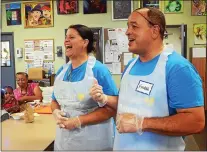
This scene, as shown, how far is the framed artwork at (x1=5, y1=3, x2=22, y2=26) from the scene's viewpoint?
4.64 meters

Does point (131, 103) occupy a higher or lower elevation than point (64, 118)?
higher

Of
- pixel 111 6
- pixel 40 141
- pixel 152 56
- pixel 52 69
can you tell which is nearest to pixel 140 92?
pixel 152 56

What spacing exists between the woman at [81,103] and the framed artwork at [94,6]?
2919 millimetres

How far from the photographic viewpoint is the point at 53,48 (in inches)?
183

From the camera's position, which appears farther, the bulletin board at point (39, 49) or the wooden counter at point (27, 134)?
the bulletin board at point (39, 49)

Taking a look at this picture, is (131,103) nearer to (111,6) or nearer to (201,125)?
(201,125)

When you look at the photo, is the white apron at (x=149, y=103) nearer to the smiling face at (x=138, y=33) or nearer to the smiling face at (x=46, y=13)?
the smiling face at (x=138, y=33)

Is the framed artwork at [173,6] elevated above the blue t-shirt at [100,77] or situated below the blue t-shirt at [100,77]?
above

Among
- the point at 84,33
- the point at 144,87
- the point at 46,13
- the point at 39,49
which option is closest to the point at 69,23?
the point at 46,13

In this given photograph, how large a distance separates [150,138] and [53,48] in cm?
387

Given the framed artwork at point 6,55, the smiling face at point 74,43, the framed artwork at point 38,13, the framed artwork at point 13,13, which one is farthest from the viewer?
the framed artwork at point 6,55

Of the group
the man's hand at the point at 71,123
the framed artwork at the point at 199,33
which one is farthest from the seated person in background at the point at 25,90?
the framed artwork at the point at 199,33

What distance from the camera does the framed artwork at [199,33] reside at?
4156mm

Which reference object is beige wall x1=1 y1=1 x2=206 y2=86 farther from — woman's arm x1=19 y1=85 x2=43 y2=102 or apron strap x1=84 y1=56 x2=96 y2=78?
apron strap x1=84 y1=56 x2=96 y2=78
